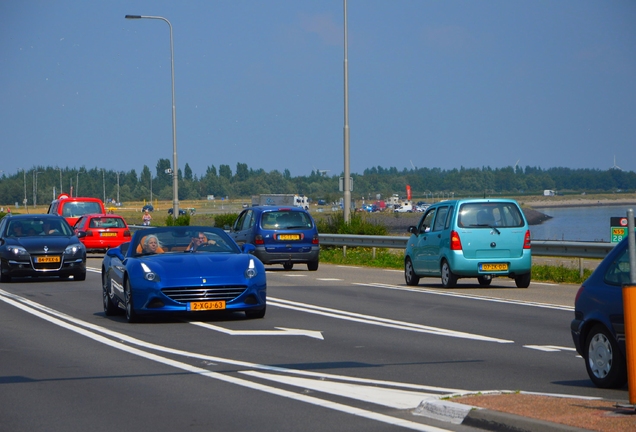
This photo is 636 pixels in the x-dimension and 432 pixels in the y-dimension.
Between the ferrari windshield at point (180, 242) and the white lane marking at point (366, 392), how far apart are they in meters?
5.69

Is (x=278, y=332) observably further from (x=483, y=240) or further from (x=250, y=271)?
(x=483, y=240)

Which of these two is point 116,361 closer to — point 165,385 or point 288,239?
point 165,385

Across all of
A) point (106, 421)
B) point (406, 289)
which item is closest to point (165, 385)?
point (106, 421)

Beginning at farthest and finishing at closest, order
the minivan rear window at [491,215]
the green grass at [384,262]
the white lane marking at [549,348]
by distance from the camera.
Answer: the green grass at [384,262] < the minivan rear window at [491,215] < the white lane marking at [549,348]

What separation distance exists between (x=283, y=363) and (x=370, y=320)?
4.42 meters

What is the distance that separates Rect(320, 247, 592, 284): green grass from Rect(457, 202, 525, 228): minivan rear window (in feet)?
9.02

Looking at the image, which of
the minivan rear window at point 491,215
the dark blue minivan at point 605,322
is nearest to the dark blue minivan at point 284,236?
the minivan rear window at point 491,215

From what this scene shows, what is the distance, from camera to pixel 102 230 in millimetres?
37188

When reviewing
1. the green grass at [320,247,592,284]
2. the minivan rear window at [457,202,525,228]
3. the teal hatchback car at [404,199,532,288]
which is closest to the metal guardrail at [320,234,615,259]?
the green grass at [320,247,592,284]

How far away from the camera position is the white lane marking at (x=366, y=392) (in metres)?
7.83

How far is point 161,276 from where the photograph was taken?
13477 mm

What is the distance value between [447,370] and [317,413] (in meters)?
2.44

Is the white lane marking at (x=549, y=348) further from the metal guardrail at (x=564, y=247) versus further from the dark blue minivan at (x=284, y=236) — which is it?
the dark blue minivan at (x=284, y=236)

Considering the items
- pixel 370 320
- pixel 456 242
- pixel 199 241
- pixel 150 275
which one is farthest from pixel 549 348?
pixel 456 242
